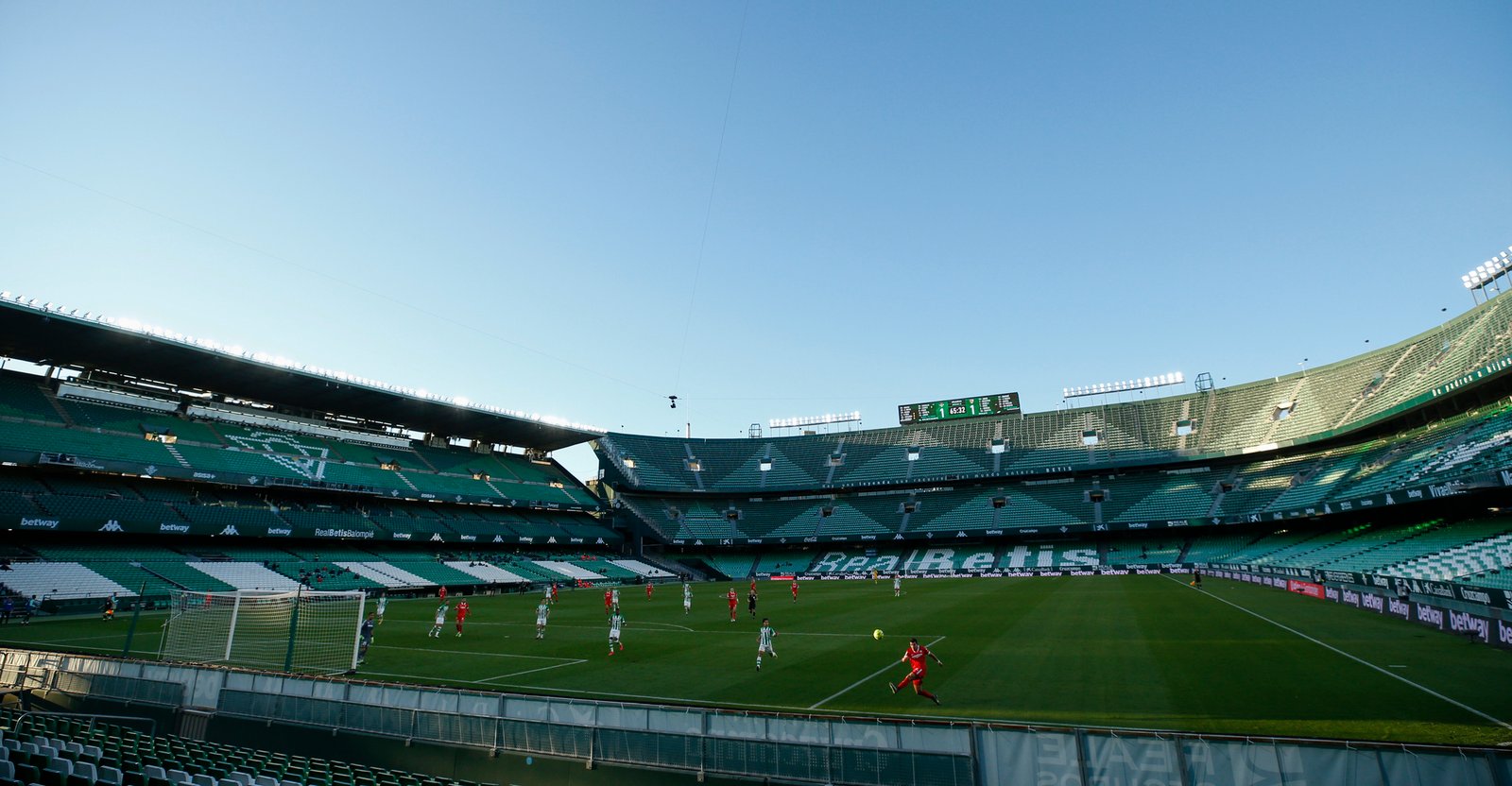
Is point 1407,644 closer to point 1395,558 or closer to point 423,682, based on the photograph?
point 1395,558

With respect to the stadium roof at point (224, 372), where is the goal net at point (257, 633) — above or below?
below

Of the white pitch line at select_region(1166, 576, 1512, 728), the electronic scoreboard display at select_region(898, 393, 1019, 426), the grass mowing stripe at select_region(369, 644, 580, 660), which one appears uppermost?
the electronic scoreboard display at select_region(898, 393, 1019, 426)

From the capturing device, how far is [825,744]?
941 cm

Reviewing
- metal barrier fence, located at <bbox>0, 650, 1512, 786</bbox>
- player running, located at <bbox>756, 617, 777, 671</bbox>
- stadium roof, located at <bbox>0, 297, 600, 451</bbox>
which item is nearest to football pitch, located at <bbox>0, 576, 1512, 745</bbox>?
player running, located at <bbox>756, 617, 777, 671</bbox>

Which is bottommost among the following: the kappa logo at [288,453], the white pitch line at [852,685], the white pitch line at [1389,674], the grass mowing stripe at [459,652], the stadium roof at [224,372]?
the grass mowing stripe at [459,652]

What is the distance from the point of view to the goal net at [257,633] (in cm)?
1992

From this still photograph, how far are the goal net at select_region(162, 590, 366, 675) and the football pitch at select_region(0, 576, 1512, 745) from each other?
4.32 ft

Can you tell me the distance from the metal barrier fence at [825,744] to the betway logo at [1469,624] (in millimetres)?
16757

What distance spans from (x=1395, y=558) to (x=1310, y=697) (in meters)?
28.9

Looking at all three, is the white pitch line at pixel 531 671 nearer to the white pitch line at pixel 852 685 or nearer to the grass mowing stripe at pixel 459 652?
the grass mowing stripe at pixel 459 652

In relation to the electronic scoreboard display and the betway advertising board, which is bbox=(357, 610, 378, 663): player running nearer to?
the betway advertising board

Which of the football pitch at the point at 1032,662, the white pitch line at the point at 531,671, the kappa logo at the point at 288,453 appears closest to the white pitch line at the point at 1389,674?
the football pitch at the point at 1032,662

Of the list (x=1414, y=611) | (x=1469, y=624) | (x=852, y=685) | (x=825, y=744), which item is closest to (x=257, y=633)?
(x=852, y=685)

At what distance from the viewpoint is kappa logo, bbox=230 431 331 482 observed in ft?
172
